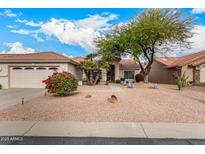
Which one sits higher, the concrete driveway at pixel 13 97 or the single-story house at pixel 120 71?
the single-story house at pixel 120 71

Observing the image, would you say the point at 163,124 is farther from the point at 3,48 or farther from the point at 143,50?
the point at 143,50

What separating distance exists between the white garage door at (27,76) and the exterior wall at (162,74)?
16.2m

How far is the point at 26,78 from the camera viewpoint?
18891 mm

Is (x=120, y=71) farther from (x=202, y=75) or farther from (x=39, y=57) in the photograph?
(x=39, y=57)

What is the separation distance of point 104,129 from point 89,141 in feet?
3.12

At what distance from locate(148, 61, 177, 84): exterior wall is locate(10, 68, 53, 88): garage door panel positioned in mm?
16376

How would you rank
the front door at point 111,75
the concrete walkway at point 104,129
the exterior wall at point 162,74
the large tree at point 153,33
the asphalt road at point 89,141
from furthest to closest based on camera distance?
the front door at point 111,75, the exterior wall at point 162,74, the large tree at point 153,33, the concrete walkway at point 104,129, the asphalt road at point 89,141

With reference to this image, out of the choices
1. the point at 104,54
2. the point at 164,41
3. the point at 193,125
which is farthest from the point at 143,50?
the point at 193,125

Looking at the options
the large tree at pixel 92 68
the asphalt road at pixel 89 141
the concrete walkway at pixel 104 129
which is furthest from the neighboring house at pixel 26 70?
the asphalt road at pixel 89 141

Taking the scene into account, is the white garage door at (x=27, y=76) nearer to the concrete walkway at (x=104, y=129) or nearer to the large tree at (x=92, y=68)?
the large tree at (x=92, y=68)

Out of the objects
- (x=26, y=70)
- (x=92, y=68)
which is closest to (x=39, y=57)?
(x=26, y=70)

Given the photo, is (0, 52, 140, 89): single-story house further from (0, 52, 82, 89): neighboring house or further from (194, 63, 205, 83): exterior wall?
(194, 63, 205, 83): exterior wall

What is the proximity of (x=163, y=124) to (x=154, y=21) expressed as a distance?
1771cm

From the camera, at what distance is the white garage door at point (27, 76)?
18.8m
